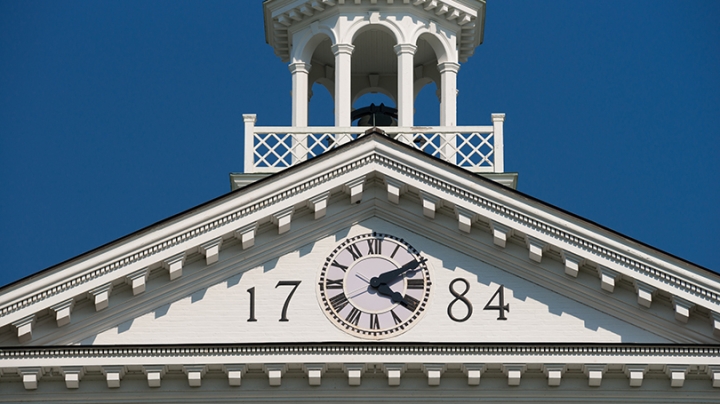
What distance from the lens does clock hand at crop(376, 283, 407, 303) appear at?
33750mm

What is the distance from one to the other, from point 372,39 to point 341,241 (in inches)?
401

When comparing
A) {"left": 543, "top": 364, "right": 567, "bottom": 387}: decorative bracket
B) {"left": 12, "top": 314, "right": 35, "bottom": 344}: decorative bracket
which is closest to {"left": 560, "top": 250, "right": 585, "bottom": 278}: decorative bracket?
{"left": 543, "top": 364, "right": 567, "bottom": 387}: decorative bracket

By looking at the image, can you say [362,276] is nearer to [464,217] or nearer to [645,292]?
[464,217]

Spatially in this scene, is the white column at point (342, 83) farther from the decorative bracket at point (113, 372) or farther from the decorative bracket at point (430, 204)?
the decorative bracket at point (113, 372)

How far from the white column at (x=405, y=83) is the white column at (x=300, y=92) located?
2.07 m

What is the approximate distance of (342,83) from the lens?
135 feet

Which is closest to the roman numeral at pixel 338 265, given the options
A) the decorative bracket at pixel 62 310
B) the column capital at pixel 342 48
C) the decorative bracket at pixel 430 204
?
the decorative bracket at pixel 430 204

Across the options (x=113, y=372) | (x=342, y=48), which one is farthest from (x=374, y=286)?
(x=342, y=48)

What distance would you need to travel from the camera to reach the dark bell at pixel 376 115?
142ft

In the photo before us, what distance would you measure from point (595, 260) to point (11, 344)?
9.47 metres

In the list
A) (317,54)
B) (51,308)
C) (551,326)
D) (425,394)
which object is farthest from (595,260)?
(317,54)

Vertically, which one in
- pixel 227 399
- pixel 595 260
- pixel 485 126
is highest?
pixel 485 126

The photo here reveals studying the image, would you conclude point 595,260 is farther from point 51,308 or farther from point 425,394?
point 51,308

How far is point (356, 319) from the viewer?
33594 mm
